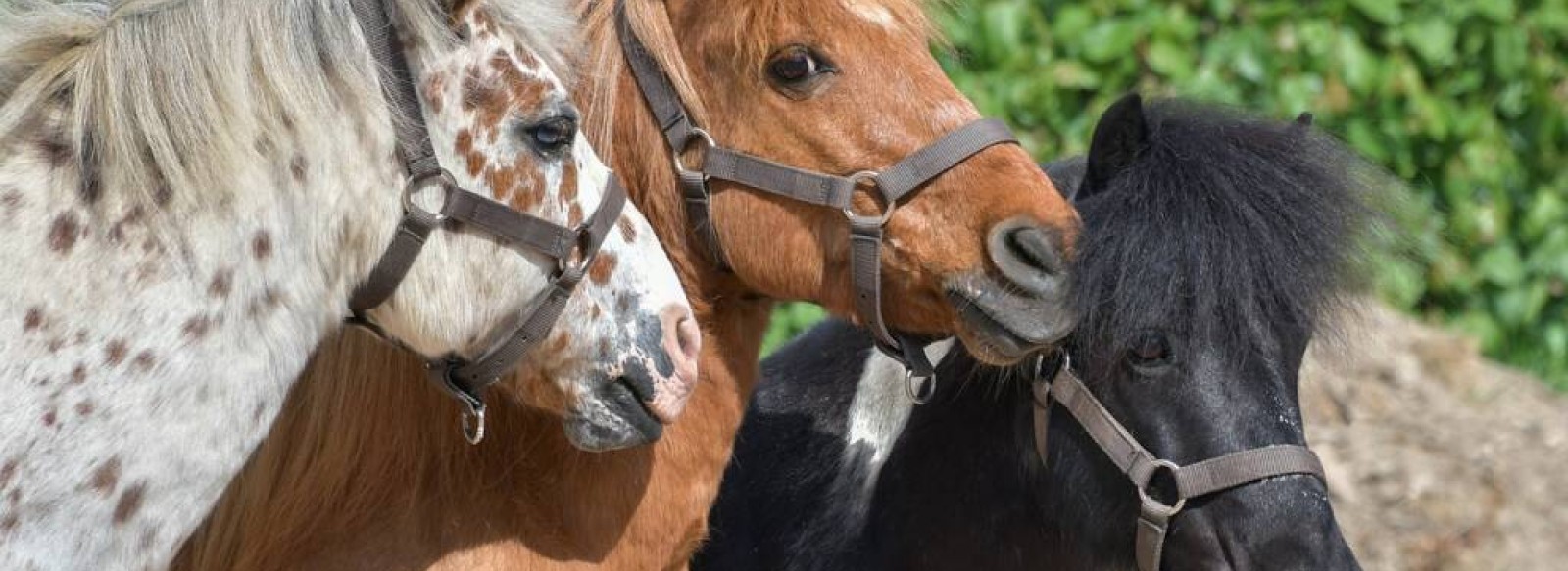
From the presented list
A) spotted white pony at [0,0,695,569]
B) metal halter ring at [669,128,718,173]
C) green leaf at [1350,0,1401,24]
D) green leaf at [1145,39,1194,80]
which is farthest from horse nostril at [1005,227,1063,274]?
green leaf at [1350,0,1401,24]

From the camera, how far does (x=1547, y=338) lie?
729 centimetres

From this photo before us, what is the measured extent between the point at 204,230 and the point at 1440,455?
4603 millimetres

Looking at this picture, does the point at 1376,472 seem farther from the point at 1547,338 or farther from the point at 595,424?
the point at 595,424

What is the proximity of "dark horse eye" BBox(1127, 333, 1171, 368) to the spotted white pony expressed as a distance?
0.88m

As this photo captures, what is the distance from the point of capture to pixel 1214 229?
3.20m

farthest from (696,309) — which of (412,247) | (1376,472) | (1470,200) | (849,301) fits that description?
(1470,200)

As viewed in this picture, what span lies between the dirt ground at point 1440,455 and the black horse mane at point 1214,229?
2301 mm

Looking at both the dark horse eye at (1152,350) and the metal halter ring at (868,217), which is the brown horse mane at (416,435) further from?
the dark horse eye at (1152,350)

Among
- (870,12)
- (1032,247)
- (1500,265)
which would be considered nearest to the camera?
(1032,247)

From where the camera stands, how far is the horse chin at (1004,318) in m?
3.12

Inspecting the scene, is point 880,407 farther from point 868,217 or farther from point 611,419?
point 611,419

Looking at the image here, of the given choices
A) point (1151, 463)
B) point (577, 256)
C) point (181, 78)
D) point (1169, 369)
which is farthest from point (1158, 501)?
point (181, 78)

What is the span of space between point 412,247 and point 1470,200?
5.33 m

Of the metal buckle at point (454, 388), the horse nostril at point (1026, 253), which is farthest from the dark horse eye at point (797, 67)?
the metal buckle at point (454, 388)
